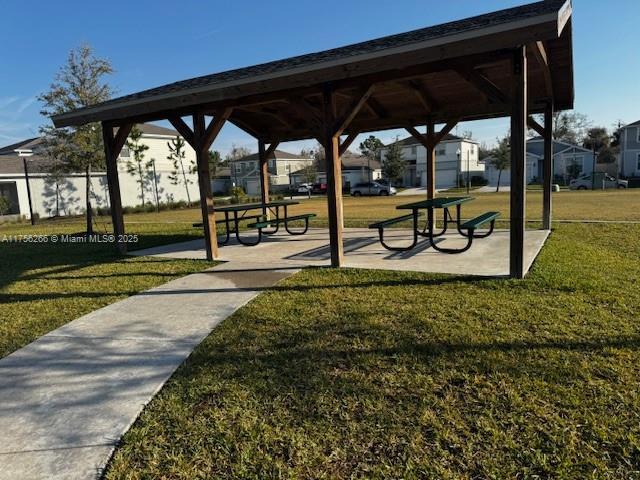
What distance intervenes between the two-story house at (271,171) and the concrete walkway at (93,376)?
49.2 metres

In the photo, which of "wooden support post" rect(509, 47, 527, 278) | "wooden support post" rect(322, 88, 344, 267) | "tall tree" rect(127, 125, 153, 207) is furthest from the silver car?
"wooden support post" rect(509, 47, 527, 278)

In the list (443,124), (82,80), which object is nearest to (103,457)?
(443,124)

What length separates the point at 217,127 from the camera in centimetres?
675

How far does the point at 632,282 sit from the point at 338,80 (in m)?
4.44

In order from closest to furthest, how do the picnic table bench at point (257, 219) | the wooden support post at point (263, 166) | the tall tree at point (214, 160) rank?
the picnic table bench at point (257, 219), the wooden support post at point (263, 166), the tall tree at point (214, 160)

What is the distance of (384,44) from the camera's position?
505 centimetres

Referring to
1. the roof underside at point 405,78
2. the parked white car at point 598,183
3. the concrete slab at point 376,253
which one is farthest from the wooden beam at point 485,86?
the parked white car at point 598,183

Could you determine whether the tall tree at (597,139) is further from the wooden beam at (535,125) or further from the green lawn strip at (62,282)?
the green lawn strip at (62,282)

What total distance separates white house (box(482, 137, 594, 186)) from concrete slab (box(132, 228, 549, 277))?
124ft

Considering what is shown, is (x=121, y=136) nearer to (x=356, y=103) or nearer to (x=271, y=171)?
(x=356, y=103)

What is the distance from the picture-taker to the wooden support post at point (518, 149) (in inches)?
185

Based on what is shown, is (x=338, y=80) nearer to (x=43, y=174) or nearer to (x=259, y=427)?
(x=259, y=427)

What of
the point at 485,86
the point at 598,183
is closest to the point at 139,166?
the point at 485,86

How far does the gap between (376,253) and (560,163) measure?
153 feet
